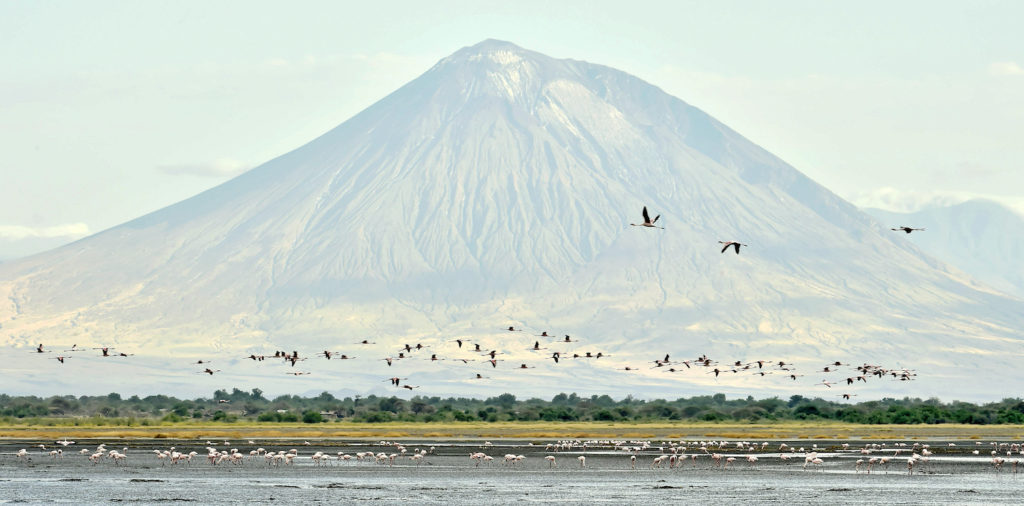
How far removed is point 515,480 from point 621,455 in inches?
617

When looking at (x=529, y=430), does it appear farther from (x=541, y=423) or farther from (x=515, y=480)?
(x=515, y=480)

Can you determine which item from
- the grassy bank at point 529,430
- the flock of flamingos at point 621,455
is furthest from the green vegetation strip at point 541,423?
the flock of flamingos at point 621,455

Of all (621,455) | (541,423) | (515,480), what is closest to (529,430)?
(541,423)

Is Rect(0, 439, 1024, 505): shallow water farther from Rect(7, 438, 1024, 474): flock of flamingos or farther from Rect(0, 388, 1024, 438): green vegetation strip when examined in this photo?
Rect(0, 388, 1024, 438): green vegetation strip

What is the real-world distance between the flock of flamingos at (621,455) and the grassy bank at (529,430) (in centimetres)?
1088

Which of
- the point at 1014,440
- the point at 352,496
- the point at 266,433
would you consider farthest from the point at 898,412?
the point at 352,496

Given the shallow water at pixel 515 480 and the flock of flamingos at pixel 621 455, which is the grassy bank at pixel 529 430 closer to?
the flock of flamingos at pixel 621 455

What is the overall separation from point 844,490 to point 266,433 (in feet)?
171

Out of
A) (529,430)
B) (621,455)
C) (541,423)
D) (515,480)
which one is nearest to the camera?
(515,480)

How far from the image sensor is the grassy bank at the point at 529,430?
100 meters

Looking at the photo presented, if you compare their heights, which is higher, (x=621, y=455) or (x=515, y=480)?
(x=621, y=455)

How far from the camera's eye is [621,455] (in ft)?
258

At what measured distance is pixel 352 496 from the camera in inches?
2215

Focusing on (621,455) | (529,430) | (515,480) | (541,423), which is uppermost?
(541,423)
